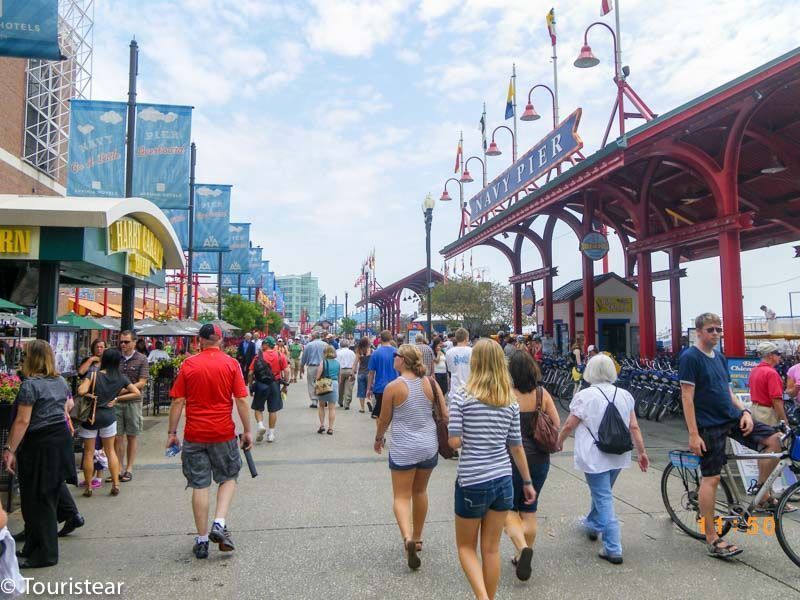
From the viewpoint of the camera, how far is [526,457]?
4.23 meters

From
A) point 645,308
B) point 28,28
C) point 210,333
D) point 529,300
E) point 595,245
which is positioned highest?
point 28,28

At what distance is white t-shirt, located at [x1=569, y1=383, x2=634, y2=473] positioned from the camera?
14.8 feet

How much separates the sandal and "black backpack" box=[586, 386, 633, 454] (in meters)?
0.98

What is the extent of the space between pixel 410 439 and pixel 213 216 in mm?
17834

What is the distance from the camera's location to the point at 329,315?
177500 millimetres

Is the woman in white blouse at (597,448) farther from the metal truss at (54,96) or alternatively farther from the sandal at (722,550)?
the metal truss at (54,96)

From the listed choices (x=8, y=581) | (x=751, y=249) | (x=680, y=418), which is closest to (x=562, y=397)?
(x=680, y=418)

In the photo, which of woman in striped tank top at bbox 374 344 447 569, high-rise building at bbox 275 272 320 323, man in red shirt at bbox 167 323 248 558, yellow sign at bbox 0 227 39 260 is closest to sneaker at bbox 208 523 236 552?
man in red shirt at bbox 167 323 248 558

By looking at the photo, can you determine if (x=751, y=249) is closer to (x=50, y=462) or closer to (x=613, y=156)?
(x=613, y=156)

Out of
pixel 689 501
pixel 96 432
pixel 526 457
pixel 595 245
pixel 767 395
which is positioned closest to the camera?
pixel 526 457

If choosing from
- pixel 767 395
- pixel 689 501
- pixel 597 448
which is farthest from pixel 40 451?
pixel 767 395

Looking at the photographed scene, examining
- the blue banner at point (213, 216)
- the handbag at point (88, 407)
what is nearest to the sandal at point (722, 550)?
the handbag at point (88, 407)

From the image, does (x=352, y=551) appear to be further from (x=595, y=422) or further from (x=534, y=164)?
(x=534, y=164)

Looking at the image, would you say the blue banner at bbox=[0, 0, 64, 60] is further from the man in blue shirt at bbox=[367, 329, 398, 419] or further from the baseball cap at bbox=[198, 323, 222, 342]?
the man in blue shirt at bbox=[367, 329, 398, 419]
